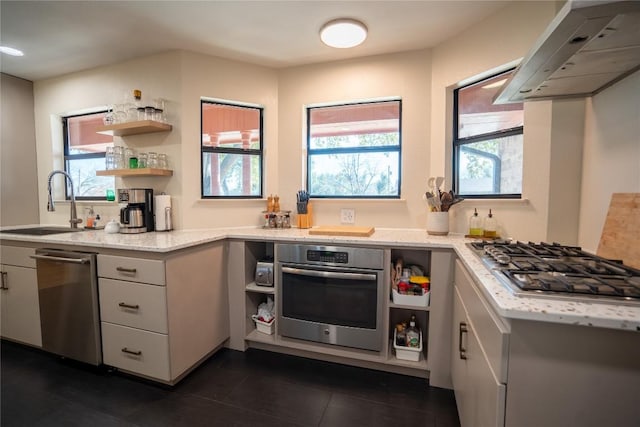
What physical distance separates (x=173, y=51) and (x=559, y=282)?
3.05m

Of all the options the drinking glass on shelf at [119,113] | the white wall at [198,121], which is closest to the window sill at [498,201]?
the white wall at [198,121]

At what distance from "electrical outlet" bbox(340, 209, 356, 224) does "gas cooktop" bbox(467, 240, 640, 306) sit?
4.29 feet

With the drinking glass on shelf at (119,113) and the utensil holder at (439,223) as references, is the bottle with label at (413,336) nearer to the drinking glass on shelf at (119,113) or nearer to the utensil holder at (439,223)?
the utensil holder at (439,223)

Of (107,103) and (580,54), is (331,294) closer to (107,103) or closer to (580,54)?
(580,54)

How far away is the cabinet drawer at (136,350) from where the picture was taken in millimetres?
1675

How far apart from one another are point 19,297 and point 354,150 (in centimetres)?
301

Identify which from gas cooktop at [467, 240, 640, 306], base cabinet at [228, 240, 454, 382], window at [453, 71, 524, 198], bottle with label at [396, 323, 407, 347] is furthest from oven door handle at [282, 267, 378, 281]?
window at [453, 71, 524, 198]

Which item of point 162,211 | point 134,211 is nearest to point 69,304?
point 134,211

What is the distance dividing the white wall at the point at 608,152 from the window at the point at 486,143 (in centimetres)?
37

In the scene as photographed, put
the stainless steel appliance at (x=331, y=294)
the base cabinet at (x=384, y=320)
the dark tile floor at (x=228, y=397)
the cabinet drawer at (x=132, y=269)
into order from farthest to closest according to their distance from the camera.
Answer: the stainless steel appliance at (x=331, y=294)
the base cabinet at (x=384, y=320)
the cabinet drawer at (x=132, y=269)
the dark tile floor at (x=228, y=397)

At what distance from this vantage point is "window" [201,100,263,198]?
8.41 ft

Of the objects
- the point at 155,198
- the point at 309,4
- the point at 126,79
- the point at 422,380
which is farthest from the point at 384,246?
the point at 126,79

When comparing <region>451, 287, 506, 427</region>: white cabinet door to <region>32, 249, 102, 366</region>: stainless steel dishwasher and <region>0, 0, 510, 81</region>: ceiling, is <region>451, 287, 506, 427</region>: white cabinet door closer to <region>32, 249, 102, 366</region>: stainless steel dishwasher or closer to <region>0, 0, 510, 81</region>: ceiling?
<region>0, 0, 510, 81</region>: ceiling

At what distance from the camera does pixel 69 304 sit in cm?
188
